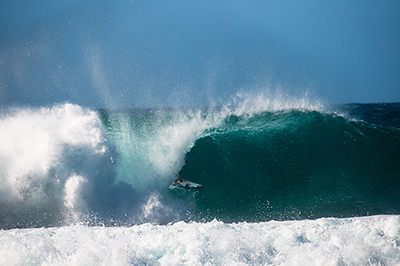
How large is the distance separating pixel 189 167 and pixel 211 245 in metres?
3.90

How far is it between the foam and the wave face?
5.30ft

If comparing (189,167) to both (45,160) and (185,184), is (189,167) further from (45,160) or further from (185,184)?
(45,160)

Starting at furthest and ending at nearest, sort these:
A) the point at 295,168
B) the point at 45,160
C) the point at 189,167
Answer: the point at 189,167, the point at 295,168, the point at 45,160

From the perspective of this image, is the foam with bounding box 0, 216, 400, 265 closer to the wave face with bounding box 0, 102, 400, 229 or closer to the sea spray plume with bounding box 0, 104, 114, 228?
the wave face with bounding box 0, 102, 400, 229

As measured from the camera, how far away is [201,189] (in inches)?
278

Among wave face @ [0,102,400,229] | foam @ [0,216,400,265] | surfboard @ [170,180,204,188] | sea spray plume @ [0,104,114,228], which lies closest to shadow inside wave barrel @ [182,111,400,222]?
wave face @ [0,102,400,229]

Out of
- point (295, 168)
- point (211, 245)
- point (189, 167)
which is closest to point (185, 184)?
point (189, 167)

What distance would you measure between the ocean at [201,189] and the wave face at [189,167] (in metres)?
0.04

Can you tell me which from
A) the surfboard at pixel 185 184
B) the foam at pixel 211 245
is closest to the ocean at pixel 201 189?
the foam at pixel 211 245

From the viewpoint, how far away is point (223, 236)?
13.9 ft

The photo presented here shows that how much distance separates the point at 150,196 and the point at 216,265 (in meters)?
3.46

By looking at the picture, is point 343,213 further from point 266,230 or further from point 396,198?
point 266,230

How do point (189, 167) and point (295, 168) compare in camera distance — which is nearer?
point (295, 168)

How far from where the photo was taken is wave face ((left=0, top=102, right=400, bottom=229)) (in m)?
6.39
